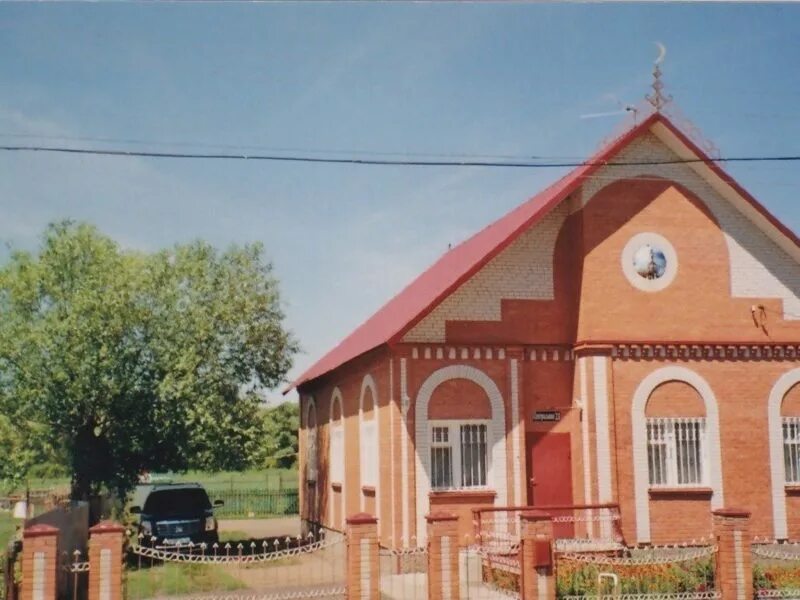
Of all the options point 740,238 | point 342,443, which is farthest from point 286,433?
point 740,238

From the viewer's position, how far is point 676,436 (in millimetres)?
18141

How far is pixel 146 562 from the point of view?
21078mm

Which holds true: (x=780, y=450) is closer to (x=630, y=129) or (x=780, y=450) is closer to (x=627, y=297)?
(x=627, y=297)

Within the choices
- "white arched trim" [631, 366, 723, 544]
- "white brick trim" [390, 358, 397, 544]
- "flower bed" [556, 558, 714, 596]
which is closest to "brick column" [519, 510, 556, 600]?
"flower bed" [556, 558, 714, 596]

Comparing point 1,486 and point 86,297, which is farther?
point 1,486

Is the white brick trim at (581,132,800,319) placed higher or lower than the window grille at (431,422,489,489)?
higher

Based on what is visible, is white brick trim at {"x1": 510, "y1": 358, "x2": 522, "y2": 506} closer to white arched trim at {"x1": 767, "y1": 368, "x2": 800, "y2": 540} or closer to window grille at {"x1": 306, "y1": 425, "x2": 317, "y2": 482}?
white arched trim at {"x1": 767, "y1": 368, "x2": 800, "y2": 540}

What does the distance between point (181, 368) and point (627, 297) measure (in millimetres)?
11245

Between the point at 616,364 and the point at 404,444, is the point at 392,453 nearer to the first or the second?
the point at 404,444

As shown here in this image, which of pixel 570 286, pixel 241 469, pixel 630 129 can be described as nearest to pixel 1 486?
pixel 241 469

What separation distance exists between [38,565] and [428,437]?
329 inches

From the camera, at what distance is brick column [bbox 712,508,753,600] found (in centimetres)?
1275

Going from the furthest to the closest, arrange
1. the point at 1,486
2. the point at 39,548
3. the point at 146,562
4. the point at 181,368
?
the point at 1,486 < the point at 181,368 < the point at 146,562 < the point at 39,548

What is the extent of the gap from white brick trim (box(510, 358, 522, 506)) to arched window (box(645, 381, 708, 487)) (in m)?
2.65
